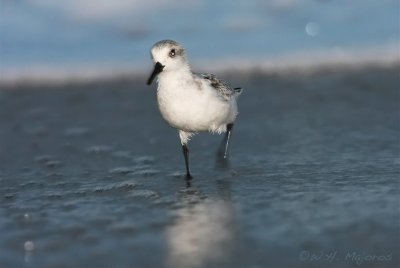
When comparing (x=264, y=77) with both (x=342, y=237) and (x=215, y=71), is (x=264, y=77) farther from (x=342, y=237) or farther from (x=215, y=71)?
(x=342, y=237)

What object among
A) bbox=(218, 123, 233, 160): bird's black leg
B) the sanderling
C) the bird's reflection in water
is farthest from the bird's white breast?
the bird's reflection in water

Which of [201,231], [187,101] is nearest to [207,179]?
[187,101]

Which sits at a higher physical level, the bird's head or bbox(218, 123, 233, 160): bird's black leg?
the bird's head

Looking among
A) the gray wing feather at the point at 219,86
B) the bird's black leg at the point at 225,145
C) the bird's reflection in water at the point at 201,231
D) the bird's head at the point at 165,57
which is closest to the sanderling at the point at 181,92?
the bird's head at the point at 165,57

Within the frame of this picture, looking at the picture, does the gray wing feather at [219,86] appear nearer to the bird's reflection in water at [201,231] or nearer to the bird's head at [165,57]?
the bird's head at [165,57]

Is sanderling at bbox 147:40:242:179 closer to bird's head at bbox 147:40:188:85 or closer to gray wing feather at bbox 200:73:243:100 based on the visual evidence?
bird's head at bbox 147:40:188:85

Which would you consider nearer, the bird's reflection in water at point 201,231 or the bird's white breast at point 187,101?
the bird's reflection in water at point 201,231
